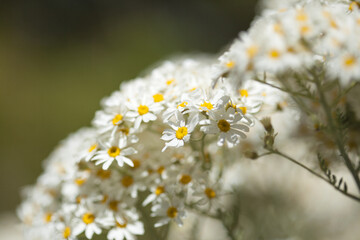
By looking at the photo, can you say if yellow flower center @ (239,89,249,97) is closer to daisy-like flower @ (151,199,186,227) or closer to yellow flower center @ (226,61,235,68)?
yellow flower center @ (226,61,235,68)

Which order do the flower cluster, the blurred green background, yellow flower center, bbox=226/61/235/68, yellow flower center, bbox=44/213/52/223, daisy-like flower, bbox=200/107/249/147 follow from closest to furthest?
the flower cluster, yellow flower center, bbox=226/61/235/68, daisy-like flower, bbox=200/107/249/147, yellow flower center, bbox=44/213/52/223, the blurred green background

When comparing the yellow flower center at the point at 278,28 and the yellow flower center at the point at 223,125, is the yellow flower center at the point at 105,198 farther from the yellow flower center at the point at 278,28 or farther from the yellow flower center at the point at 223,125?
the yellow flower center at the point at 278,28

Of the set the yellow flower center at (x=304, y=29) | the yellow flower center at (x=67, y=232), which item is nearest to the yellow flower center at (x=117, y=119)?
the yellow flower center at (x=67, y=232)

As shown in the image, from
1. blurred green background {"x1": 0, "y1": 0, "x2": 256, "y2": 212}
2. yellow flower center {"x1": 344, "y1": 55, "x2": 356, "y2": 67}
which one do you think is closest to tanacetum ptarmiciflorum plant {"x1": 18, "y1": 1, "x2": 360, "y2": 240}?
yellow flower center {"x1": 344, "y1": 55, "x2": 356, "y2": 67}

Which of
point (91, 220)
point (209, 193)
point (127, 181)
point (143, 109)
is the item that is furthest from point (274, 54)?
point (91, 220)

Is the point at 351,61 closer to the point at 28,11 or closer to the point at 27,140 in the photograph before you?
the point at 27,140

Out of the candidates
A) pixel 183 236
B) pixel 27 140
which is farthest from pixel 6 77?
pixel 183 236
